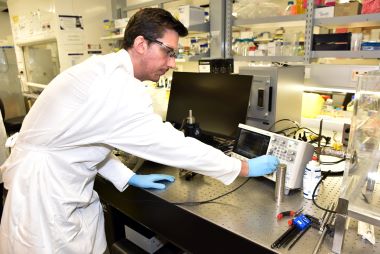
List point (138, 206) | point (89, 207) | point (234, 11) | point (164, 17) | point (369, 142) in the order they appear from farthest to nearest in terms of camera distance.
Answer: point (234, 11), point (138, 206), point (89, 207), point (164, 17), point (369, 142)

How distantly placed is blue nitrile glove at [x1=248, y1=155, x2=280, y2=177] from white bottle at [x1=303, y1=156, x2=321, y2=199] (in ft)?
0.40

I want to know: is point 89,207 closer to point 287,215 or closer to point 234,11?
point 287,215

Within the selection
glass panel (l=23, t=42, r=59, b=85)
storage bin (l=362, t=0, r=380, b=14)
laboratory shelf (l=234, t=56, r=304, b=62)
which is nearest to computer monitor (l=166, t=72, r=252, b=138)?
laboratory shelf (l=234, t=56, r=304, b=62)

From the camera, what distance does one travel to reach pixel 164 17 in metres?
1.07

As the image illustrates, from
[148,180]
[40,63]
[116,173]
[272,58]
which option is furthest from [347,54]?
[40,63]

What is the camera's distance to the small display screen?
1.23 m

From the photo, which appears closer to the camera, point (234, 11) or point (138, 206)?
point (138, 206)

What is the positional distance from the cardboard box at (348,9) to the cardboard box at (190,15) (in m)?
0.88

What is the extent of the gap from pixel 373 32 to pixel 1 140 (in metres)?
2.81

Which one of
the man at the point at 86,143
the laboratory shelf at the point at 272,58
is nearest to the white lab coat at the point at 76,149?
the man at the point at 86,143

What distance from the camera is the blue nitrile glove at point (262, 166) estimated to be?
109cm

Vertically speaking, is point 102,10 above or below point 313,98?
above

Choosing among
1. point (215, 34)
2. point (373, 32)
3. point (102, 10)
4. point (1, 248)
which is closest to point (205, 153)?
point (1, 248)

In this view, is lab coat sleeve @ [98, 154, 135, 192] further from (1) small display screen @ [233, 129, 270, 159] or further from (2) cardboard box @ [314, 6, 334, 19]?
(2) cardboard box @ [314, 6, 334, 19]
